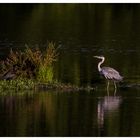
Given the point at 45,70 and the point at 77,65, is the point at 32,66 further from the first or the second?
the point at 77,65

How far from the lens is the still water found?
20656 millimetres

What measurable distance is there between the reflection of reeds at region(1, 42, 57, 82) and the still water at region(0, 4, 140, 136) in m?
1.17

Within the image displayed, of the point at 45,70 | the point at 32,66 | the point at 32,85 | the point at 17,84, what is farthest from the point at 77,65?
the point at 17,84

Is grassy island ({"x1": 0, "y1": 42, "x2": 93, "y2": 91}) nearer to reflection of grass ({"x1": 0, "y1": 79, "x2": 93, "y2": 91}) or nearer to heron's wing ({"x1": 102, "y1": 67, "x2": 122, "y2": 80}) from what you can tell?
reflection of grass ({"x1": 0, "y1": 79, "x2": 93, "y2": 91})

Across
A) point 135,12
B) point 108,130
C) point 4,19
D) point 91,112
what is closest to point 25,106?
point 91,112

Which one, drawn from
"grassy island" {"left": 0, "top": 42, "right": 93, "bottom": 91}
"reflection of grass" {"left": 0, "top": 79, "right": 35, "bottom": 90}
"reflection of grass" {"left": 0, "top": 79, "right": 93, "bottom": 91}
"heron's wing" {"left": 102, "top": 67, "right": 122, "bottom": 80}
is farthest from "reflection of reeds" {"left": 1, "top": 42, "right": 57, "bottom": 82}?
"heron's wing" {"left": 102, "top": 67, "right": 122, "bottom": 80}

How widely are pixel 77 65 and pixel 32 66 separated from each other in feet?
18.7

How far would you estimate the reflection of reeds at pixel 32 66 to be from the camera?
2684 centimetres

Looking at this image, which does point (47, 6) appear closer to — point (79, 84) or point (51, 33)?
point (51, 33)

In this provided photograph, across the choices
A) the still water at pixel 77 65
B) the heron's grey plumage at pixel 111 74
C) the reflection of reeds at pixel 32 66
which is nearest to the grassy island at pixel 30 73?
the reflection of reeds at pixel 32 66

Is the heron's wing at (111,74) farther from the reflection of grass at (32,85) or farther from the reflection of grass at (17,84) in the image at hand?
the reflection of grass at (17,84)

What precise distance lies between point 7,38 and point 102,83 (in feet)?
57.6

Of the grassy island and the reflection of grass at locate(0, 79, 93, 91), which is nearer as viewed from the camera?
the reflection of grass at locate(0, 79, 93, 91)

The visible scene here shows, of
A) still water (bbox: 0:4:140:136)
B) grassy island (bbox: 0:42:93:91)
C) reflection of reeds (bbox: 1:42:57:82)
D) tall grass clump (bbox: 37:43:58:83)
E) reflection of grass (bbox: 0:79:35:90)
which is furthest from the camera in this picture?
reflection of reeds (bbox: 1:42:57:82)
